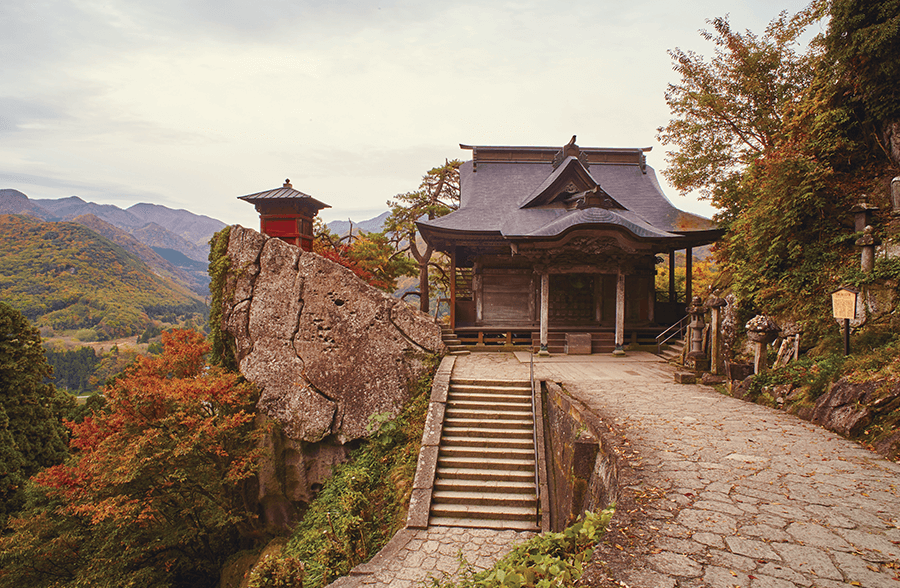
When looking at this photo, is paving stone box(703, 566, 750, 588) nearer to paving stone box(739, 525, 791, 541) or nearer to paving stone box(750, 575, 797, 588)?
paving stone box(750, 575, 797, 588)

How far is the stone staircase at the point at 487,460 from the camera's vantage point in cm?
702

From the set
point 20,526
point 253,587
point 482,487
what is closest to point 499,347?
point 482,487

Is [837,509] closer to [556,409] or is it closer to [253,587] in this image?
[556,409]

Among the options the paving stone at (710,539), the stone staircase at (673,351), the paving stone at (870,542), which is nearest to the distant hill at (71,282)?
the stone staircase at (673,351)

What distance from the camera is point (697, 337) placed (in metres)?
10.0

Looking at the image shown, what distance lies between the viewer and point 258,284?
42.2ft

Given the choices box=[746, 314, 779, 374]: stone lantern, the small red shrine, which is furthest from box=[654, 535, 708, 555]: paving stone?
the small red shrine

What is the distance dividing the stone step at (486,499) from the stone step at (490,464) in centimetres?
59

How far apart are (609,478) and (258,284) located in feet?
38.2

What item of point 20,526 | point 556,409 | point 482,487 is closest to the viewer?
point 482,487

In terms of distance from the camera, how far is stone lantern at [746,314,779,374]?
8.14m

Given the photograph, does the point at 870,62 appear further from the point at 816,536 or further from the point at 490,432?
the point at 490,432

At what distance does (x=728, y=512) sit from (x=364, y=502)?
606 cm

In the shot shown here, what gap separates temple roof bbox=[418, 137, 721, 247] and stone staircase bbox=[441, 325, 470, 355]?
358 centimetres
